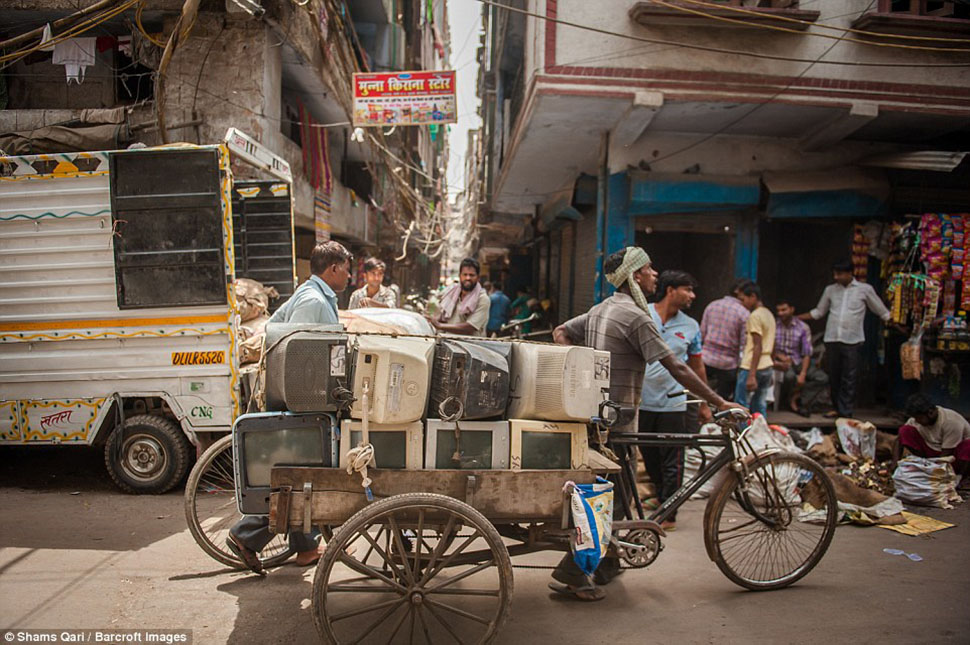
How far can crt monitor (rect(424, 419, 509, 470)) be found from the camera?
8.29 ft

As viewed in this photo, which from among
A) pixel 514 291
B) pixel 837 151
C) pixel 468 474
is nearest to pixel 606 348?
pixel 468 474

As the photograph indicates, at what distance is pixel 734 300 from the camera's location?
19.6 feet

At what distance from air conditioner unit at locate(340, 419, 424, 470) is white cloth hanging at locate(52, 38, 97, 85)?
7.34 metres

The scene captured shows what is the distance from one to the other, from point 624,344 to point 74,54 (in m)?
7.69

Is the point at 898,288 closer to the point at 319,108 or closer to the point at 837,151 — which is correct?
the point at 837,151

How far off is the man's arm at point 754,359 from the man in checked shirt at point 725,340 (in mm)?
140

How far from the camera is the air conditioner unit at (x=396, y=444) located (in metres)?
2.48

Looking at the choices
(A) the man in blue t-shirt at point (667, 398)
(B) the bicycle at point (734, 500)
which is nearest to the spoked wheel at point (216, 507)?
(B) the bicycle at point (734, 500)

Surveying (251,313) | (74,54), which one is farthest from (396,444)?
(74,54)

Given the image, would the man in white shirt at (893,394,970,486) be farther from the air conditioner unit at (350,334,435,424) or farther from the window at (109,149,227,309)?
the window at (109,149,227,309)

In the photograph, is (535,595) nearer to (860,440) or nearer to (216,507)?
(216,507)

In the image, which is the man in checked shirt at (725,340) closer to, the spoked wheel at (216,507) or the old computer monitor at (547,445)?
the old computer monitor at (547,445)

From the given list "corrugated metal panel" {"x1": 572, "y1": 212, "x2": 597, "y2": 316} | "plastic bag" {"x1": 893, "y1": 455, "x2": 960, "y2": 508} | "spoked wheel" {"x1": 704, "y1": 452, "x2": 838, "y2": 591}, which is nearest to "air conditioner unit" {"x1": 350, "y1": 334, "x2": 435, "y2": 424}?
"spoked wheel" {"x1": 704, "y1": 452, "x2": 838, "y2": 591}

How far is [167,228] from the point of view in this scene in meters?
4.55
